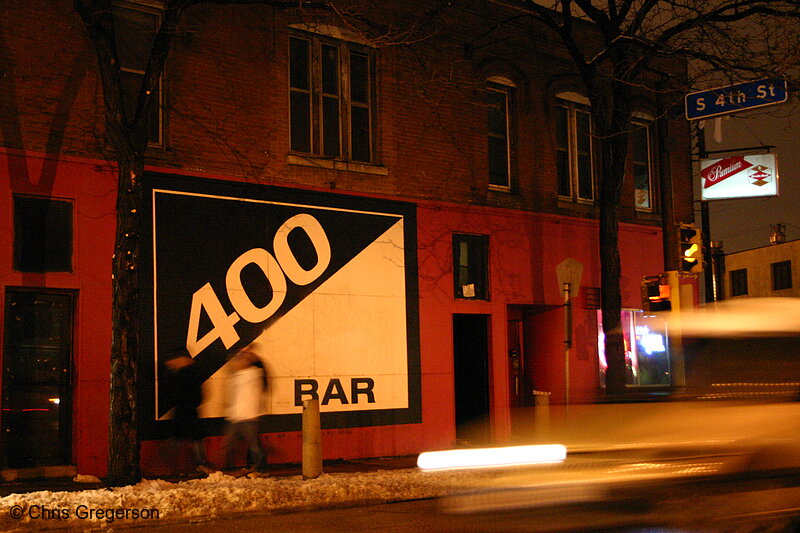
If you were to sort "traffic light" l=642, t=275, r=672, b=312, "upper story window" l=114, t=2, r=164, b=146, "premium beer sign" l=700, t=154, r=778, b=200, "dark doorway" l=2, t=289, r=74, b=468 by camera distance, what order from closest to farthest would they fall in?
"dark doorway" l=2, t=289, r=74, b=468 < "upper story window" l=114, t=2, r=164, b=146 < "traffic light" l=642, t=275, r=672, b=312 < "premium beer sign" l=700, t=154, r=778, b=200

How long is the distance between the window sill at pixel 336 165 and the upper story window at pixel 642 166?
7.74 meters

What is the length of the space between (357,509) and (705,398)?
5.12 metres

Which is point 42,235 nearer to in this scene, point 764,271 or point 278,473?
point 278,473

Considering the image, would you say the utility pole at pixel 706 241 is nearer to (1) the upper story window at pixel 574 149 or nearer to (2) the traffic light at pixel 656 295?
(1) the upper story window at pixel 574 149

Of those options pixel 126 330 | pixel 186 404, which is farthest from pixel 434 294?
pixel 126 330

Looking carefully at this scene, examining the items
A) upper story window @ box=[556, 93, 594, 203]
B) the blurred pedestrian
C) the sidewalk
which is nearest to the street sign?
upper story window @ box=[556, 93, 594, 203]

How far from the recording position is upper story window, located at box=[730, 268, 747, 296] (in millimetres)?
58781

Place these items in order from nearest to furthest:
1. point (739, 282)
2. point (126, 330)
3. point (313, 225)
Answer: point (126, 330) → point (313, 225) → point (739, 282)

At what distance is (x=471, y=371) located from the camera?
18516 millimetres

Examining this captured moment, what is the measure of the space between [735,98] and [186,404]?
9750 millimetres

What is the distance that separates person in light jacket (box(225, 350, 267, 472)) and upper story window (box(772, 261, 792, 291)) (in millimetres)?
46624

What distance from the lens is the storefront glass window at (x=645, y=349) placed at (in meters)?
20.8

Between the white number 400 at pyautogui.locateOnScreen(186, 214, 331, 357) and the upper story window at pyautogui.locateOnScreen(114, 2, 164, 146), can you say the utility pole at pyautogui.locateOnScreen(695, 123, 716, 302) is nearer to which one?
the white number 400 at pyautogui.locateOnScreen(186, 214, 331, 357)

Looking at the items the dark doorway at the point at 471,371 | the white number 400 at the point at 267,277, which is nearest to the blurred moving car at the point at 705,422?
the white number 400 at the point at 267,277
